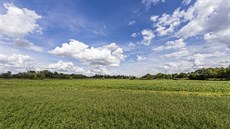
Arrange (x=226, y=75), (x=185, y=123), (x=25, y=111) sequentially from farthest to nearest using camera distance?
(x=226, y=75)
(x=25, y=111)
(x=185, y=123)

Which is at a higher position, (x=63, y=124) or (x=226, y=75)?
(x=226, y=75)

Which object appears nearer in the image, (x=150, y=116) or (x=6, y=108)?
(x=150, y=116)

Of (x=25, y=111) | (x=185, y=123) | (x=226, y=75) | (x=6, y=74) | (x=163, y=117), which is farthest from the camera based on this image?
(x=6, y=74)

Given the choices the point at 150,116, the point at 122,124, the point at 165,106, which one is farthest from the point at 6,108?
the point at 165,106

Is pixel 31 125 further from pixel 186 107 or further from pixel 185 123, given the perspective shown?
pixel 186 107

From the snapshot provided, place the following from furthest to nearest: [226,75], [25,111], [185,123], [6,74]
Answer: [6,74] < [226,75] < [25,111] < [185,123]

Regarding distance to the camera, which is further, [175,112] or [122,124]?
[175,112]

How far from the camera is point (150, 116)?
21.3m

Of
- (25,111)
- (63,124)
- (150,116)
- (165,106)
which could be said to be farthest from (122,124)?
(25,111)

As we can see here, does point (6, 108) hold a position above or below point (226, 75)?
below

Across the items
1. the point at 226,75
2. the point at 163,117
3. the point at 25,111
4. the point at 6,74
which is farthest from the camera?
the point at 6,74

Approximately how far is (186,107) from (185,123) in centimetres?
539

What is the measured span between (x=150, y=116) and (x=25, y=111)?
14.3 metres

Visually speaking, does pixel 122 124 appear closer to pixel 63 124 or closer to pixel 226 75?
pixel 63 124
